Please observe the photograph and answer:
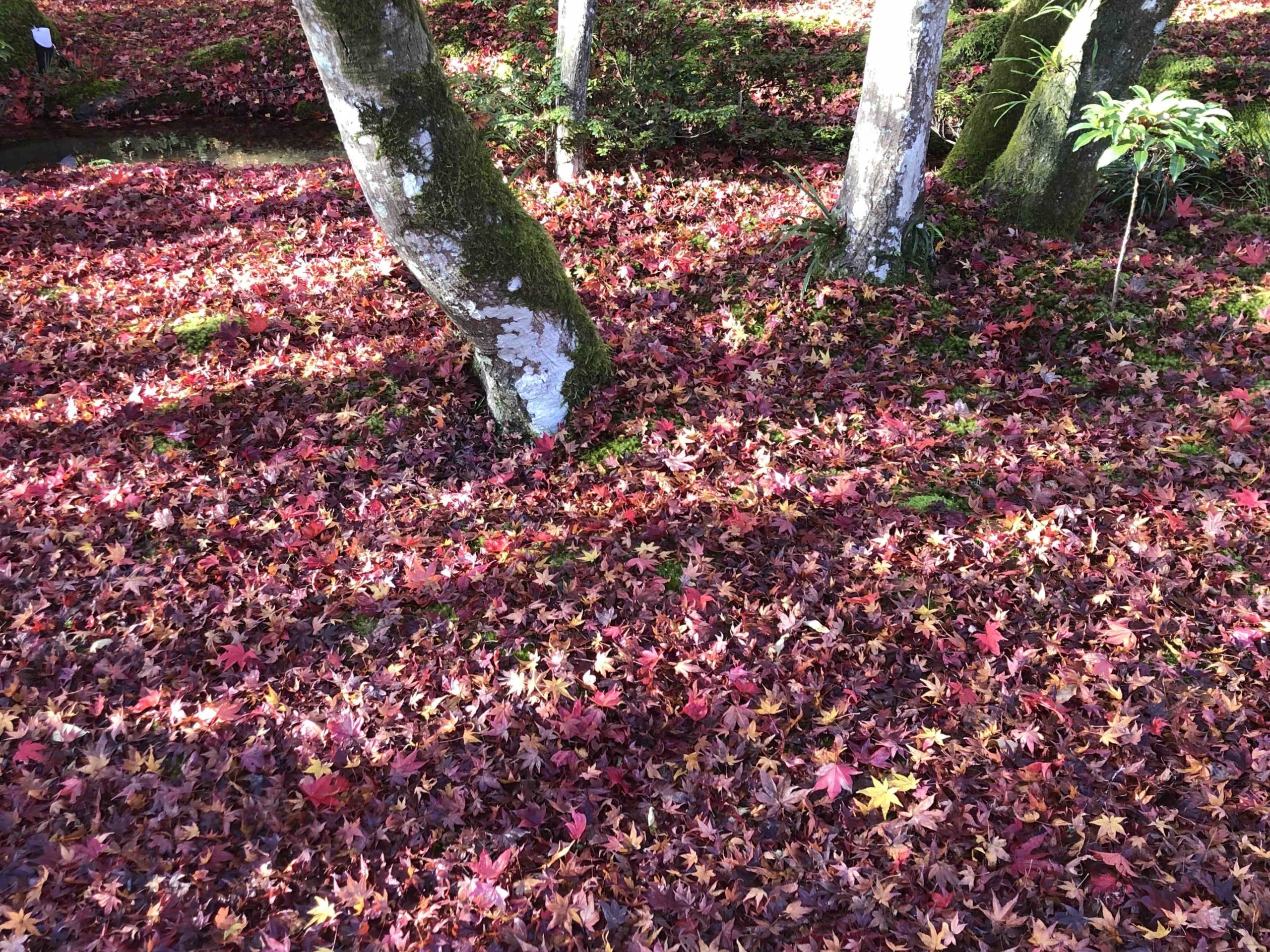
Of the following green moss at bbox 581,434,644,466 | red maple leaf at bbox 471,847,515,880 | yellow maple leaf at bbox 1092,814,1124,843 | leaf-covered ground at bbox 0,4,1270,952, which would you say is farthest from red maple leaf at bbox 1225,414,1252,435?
red maple leaf at bbox 471,847,515,880

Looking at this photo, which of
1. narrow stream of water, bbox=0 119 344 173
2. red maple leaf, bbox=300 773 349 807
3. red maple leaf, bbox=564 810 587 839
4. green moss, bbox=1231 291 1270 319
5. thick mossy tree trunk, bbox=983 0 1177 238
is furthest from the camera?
narrow stream of water, bbox=0 119 344 173

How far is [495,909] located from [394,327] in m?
4.25

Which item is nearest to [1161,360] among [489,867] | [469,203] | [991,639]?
[991,639]

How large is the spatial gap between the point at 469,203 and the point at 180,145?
10026 mm

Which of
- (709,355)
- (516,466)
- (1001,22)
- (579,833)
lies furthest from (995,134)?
(579,833)

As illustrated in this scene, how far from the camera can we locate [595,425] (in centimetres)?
469

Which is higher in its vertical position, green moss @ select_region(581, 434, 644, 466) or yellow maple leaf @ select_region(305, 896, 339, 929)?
green moss @ select_region(581, 434, 644, 466)

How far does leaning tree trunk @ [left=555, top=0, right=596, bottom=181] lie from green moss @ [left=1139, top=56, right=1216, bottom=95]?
5.54m

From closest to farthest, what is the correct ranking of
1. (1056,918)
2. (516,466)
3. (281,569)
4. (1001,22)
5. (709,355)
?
(1056,918) → (281,569) → (516,466) → (709,355) → (1001,22)

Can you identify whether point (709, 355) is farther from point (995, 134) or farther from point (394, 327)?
point (995, 134)

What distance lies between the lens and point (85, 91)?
39.4 feet

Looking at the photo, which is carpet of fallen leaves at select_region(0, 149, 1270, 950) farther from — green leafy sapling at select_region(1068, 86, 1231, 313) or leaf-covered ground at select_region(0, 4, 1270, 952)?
green leafy sapling at select_region(1068, 86, 1231, 313)

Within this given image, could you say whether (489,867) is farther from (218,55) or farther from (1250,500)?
(218,55)

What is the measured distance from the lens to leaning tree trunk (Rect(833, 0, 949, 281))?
15.5 ft
